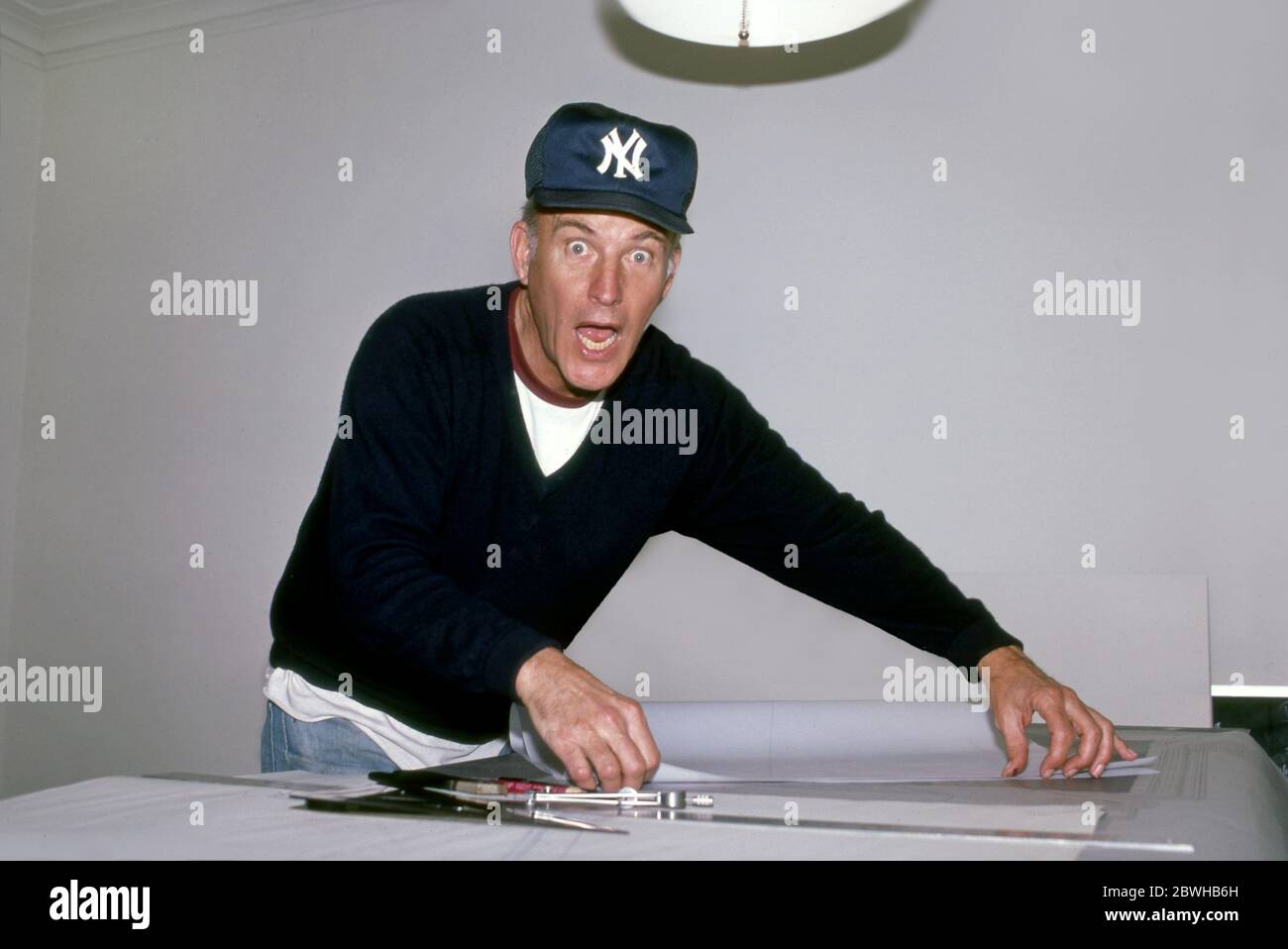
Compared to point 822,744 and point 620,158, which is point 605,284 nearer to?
point 620,158

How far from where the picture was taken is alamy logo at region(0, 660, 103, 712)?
370cm

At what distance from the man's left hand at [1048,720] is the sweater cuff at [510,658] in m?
0.45

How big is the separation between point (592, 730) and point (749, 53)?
2.47m

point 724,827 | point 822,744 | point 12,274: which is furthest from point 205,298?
point 724,827

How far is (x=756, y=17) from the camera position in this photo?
1.41 meters

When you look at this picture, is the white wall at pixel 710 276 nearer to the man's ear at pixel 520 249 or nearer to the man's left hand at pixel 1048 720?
the man's left hand at pixel 1048 720

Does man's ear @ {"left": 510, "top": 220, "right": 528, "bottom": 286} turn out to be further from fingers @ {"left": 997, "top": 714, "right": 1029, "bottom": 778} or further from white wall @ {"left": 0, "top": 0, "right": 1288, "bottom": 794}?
white wall @ {"left": 0, "top": 0, "right": 1288, "bottom": 794}

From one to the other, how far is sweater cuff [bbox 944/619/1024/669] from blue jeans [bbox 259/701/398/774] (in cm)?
66

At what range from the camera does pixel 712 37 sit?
4.81 ft

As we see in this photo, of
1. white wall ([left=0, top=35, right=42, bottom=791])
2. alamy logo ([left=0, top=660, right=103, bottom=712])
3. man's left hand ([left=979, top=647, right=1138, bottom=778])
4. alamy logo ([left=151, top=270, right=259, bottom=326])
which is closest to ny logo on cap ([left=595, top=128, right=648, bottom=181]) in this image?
man's left hand ([left=979, top=647, right=1138, bottom=778])
